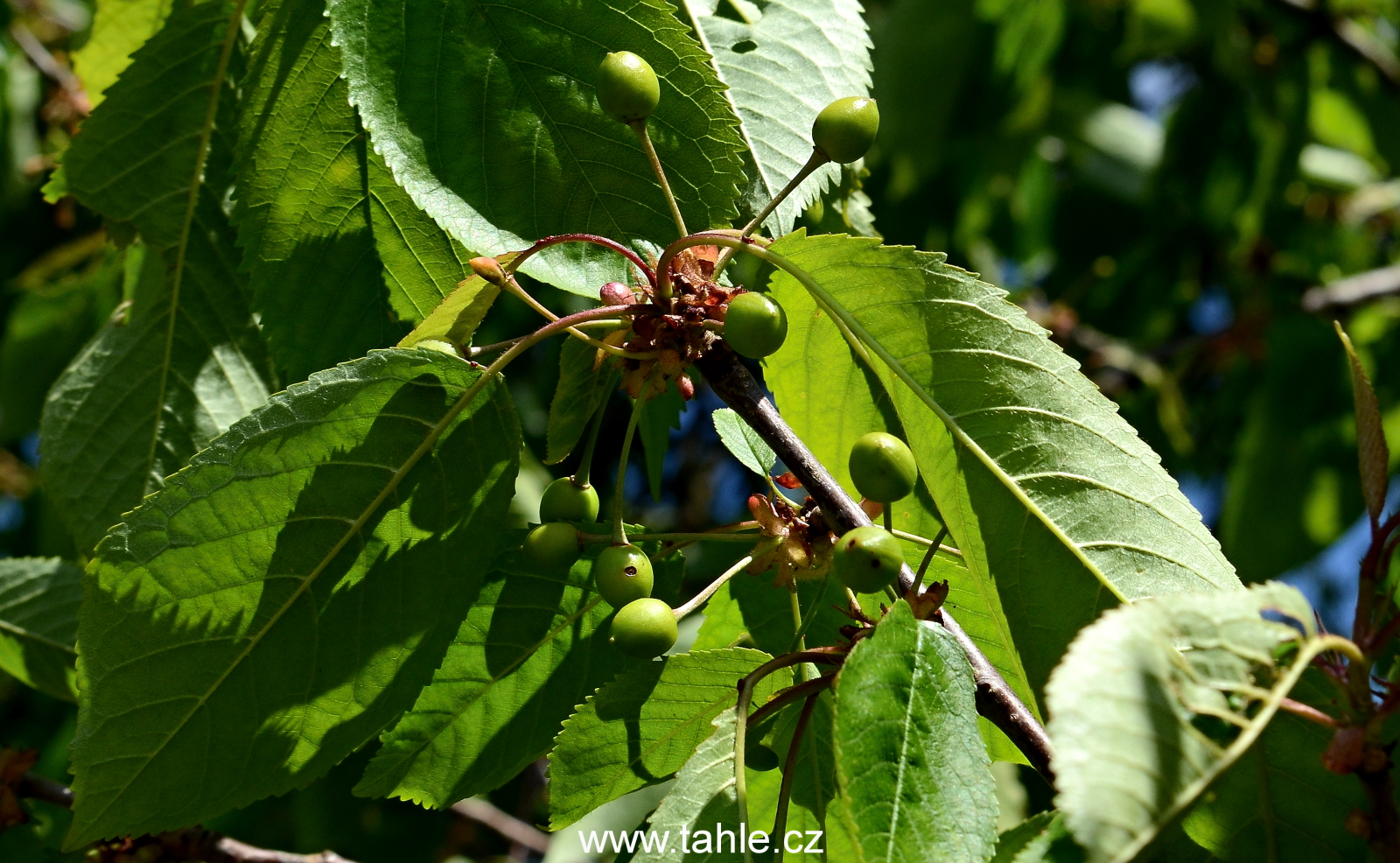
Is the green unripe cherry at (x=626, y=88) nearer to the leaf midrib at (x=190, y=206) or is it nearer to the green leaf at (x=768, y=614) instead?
the green leaf at (x=768, y=614)

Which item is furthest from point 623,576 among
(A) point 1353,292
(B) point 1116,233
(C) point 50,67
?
(B) point 1116,233

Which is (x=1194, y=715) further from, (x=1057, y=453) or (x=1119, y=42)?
(x=1119, y=42)

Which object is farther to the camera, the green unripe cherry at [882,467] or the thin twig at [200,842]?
the thin twig at [200,842]

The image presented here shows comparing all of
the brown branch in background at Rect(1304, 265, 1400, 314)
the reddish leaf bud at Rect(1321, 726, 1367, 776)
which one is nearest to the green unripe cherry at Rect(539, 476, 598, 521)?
the reddish leaf bud at Rect(1321, 726, 1367, 776)

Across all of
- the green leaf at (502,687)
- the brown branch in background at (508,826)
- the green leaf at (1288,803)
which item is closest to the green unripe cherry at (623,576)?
the green leaf at (502,687)

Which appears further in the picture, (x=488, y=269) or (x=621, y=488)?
(x=621, y=488)

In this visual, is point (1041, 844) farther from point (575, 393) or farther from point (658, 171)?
point (658, 171)

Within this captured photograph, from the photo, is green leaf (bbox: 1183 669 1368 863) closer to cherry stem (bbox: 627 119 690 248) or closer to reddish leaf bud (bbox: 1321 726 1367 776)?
reddish leaf bud (bbox: 1321 726 1367 776)
